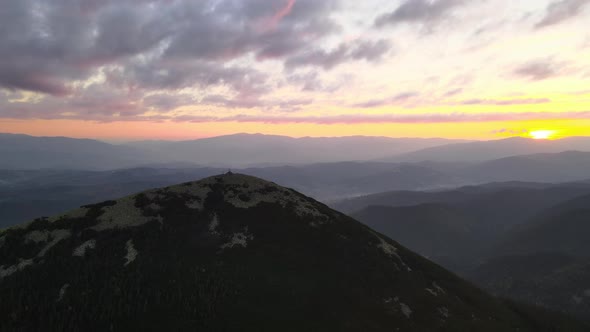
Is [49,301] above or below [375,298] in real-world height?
above

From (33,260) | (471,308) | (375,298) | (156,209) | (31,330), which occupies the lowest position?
(471,308)

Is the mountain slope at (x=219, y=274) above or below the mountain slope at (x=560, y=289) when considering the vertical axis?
above

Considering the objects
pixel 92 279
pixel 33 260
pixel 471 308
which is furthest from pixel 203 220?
pixel 471 308

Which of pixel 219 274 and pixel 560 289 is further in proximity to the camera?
pixel 560 289

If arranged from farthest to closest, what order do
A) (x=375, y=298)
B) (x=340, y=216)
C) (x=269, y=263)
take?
(x=340, y=216), (x=269, y=263), (x=375, y=298)

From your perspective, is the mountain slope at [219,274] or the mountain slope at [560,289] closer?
the mountain slope at [219,274]

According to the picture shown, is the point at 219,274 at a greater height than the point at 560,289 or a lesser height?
greater

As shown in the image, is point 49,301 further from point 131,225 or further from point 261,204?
point 261,204

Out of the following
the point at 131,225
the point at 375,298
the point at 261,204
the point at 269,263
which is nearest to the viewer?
the point at 375,298
